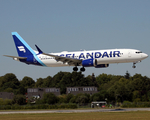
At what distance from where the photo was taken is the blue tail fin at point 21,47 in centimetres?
7756

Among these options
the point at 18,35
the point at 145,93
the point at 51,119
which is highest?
the point at 18,35

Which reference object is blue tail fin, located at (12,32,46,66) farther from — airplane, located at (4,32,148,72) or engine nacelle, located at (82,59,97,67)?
engine nacelle, located at (82,59,97,67)

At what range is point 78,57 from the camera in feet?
231

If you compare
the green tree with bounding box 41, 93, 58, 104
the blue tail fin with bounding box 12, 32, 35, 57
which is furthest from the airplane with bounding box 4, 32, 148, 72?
the green tree with bounding box 41, 93, 58, 104

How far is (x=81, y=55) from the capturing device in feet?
230

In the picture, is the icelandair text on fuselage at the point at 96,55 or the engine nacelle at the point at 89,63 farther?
the engine nacelle at the point at 89,63

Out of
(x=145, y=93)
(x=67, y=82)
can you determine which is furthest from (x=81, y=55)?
(x=67, y=82)

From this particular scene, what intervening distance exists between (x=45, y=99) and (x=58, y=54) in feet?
162

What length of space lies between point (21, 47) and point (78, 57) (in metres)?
17.1

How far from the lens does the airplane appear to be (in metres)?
66.6

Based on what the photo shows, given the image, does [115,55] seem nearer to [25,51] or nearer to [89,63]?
[89,63]

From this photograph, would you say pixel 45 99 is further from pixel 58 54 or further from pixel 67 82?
pixel 67 82

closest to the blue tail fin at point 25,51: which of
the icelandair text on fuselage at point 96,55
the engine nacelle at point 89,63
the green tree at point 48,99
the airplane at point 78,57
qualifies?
the airplane at point 78,57

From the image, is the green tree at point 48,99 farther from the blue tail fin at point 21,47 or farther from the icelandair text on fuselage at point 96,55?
the icelandair text on fuselage at point 96,55
